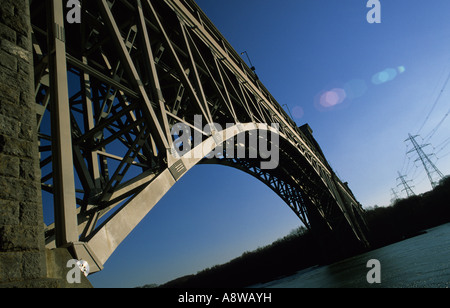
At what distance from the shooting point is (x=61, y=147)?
7.30 ft

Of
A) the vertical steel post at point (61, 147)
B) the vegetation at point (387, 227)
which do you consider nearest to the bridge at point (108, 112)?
the vertical steel post at point (61, 147)

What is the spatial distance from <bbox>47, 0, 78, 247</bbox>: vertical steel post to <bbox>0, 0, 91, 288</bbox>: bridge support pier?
18 centimetres

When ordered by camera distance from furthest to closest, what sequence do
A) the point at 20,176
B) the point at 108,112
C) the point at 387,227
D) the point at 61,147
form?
1. the point at 387,227
2. the point at 108,112
3. the point at 61,147
4. the point at 20,176

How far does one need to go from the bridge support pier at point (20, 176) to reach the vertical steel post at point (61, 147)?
18 centimetres

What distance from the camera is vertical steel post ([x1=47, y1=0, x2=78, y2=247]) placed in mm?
2039

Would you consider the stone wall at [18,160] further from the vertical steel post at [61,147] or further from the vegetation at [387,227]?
the vegetation at [387,227]

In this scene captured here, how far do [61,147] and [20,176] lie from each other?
1.64 ft

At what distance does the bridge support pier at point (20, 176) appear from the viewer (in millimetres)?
1551

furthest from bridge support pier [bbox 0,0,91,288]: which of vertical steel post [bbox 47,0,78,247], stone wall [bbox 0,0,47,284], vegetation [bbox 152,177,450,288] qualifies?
vegetation [bbox 152,177,450,288]

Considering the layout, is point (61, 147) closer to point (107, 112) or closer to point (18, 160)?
point (18, 160)

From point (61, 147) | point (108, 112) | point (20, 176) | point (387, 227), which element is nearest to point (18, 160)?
point (20, 176)

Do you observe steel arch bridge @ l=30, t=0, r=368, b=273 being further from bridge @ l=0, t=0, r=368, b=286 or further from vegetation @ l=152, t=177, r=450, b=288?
vegetation @ l=152, t=177, r=450, b=288

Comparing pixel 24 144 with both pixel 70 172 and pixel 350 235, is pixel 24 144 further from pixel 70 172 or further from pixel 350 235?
pixel 350 235

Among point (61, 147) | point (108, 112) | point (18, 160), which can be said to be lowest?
point (18, 160)
